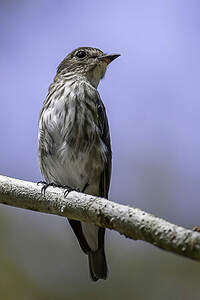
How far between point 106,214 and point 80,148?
1679 mm

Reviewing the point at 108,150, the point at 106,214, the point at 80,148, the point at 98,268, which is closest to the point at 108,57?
the point at 108,150

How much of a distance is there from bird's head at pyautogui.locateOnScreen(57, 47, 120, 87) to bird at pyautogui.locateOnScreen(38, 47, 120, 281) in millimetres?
375

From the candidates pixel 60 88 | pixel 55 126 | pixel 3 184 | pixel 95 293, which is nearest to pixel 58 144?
pixel 55 126

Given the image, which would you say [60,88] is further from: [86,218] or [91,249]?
[86,218]

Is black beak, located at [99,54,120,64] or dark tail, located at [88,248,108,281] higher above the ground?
black beak, located at [99,54,120,64]

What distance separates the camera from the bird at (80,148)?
14.6ft

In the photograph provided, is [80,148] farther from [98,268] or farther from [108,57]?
[108,57]

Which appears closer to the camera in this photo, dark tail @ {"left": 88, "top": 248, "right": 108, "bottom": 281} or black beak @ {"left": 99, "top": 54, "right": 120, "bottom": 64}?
dark tail @ {"left": 88, "top": 248, "right": 108, "bottom": 281}

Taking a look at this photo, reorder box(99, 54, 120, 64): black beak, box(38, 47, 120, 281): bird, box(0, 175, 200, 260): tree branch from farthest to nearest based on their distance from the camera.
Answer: box(99, 54, 120, 64): black beak < box(38, 47, 120, 281): bird < box(0, 175, 200, 260): tree branch

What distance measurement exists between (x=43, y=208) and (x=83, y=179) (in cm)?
125

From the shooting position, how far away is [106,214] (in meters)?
2.80

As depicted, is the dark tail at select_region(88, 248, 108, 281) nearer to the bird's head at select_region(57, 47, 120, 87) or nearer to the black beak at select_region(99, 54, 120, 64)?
the bird's head at select_region(57, 47, 120, 87)

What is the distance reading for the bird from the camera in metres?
4.46

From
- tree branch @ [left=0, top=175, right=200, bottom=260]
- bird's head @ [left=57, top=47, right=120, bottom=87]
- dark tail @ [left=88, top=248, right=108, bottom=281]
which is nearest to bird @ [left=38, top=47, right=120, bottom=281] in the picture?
dark tail @ [left=88, top=248, right=108, bottom=281]
